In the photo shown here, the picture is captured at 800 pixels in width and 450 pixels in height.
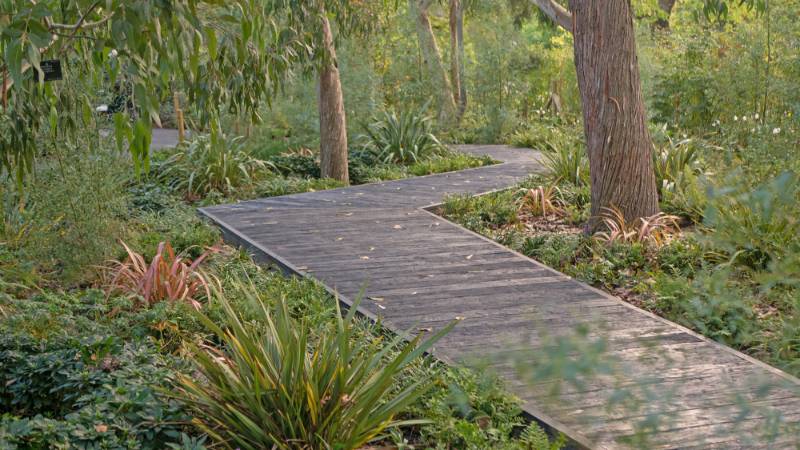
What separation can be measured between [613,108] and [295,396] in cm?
480

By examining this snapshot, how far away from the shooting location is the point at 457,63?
59.5 feet

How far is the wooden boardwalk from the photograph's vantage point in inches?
160

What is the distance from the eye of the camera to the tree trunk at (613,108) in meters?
7.94

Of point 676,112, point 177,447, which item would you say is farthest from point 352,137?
point 177,447

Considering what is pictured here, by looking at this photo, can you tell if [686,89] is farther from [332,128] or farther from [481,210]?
[481,210]

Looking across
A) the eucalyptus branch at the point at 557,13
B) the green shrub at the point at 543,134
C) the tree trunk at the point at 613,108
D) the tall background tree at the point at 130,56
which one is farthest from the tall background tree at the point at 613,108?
the green shrub at the point at 543,134

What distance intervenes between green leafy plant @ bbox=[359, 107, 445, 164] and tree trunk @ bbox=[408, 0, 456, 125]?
310cm

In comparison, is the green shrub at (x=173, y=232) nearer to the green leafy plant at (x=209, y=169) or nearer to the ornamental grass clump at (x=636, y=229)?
the green leafy plant at (x=209, y=169)

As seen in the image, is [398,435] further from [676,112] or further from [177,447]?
[676,112]

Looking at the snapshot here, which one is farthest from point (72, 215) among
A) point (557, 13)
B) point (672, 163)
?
point (672, 163)

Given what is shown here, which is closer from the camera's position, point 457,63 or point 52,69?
point 52,69

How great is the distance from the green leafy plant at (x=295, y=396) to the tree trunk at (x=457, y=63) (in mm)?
13400

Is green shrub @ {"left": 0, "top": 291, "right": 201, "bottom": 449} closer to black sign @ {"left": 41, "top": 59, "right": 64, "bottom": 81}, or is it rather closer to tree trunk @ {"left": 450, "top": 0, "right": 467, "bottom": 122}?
black sign @ {"left": 41, "top": 59, "right": 64, "bottom": 81}

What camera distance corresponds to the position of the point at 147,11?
339 centimetres
